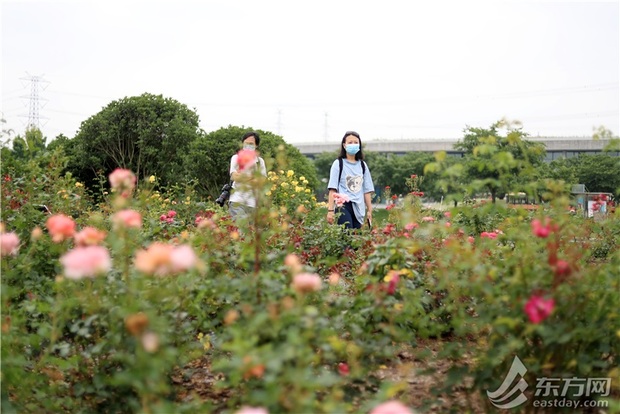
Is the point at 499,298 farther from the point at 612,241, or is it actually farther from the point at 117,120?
the point at 117,120

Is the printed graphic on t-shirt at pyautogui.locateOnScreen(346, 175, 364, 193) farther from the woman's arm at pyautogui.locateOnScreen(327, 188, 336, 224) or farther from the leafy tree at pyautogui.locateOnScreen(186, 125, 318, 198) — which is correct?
the leafy tree at pyautogui.locateOnScreen(186, 125, 318, 198)

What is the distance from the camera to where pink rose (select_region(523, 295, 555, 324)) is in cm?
167

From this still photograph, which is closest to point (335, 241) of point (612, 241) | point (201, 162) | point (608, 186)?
point (612, 241)

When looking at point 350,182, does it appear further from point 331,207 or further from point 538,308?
point 538,308

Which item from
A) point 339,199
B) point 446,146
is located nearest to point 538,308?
point 339,199

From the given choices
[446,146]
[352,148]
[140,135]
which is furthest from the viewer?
[446,146]

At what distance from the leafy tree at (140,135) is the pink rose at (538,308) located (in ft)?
50.1

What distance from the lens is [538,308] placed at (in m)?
1.71

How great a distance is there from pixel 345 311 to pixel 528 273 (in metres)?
0.85

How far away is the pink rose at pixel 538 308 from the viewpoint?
1674 millimetres

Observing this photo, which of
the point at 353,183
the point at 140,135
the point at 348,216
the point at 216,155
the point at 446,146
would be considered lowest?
the point at 348,216

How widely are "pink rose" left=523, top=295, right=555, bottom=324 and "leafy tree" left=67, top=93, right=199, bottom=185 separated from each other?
1527cm

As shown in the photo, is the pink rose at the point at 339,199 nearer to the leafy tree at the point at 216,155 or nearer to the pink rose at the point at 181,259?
the pink rose at the point at 181,259

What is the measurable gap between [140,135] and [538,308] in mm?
16436
